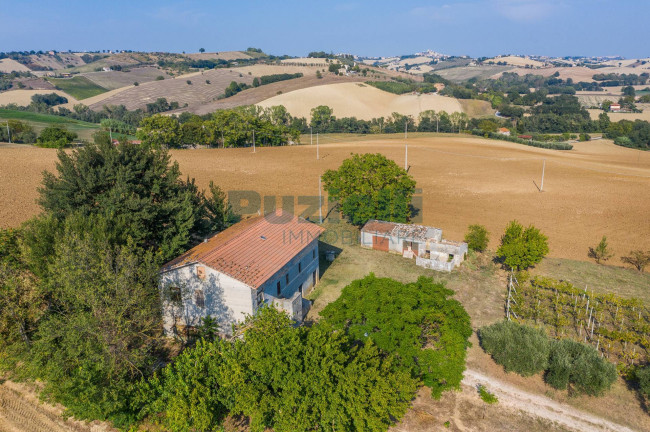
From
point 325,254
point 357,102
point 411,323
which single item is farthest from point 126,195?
point 357,102

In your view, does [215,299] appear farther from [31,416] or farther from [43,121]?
[43,121]

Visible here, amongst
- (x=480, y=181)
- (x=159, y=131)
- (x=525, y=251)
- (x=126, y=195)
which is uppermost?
(x=159, y=131)

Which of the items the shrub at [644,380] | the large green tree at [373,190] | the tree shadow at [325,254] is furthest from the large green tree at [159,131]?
the shrub at [644,380]

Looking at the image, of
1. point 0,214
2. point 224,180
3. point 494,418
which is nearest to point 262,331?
point 494,418

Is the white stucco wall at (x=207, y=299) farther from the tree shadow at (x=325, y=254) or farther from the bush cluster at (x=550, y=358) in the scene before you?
the bush cluster at (x=550, y=358)

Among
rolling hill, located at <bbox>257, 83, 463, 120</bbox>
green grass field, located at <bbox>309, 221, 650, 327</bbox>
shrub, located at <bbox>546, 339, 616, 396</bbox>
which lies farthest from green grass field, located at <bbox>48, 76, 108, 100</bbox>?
shrub, located at <bbox>546, 339, 616, 396</bbox>

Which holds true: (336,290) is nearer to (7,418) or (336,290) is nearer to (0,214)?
(7,418)

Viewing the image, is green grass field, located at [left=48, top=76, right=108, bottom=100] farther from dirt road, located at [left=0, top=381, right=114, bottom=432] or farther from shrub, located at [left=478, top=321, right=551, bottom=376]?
shrub, located at [left=478, top=321, right=551, bottom=376]
